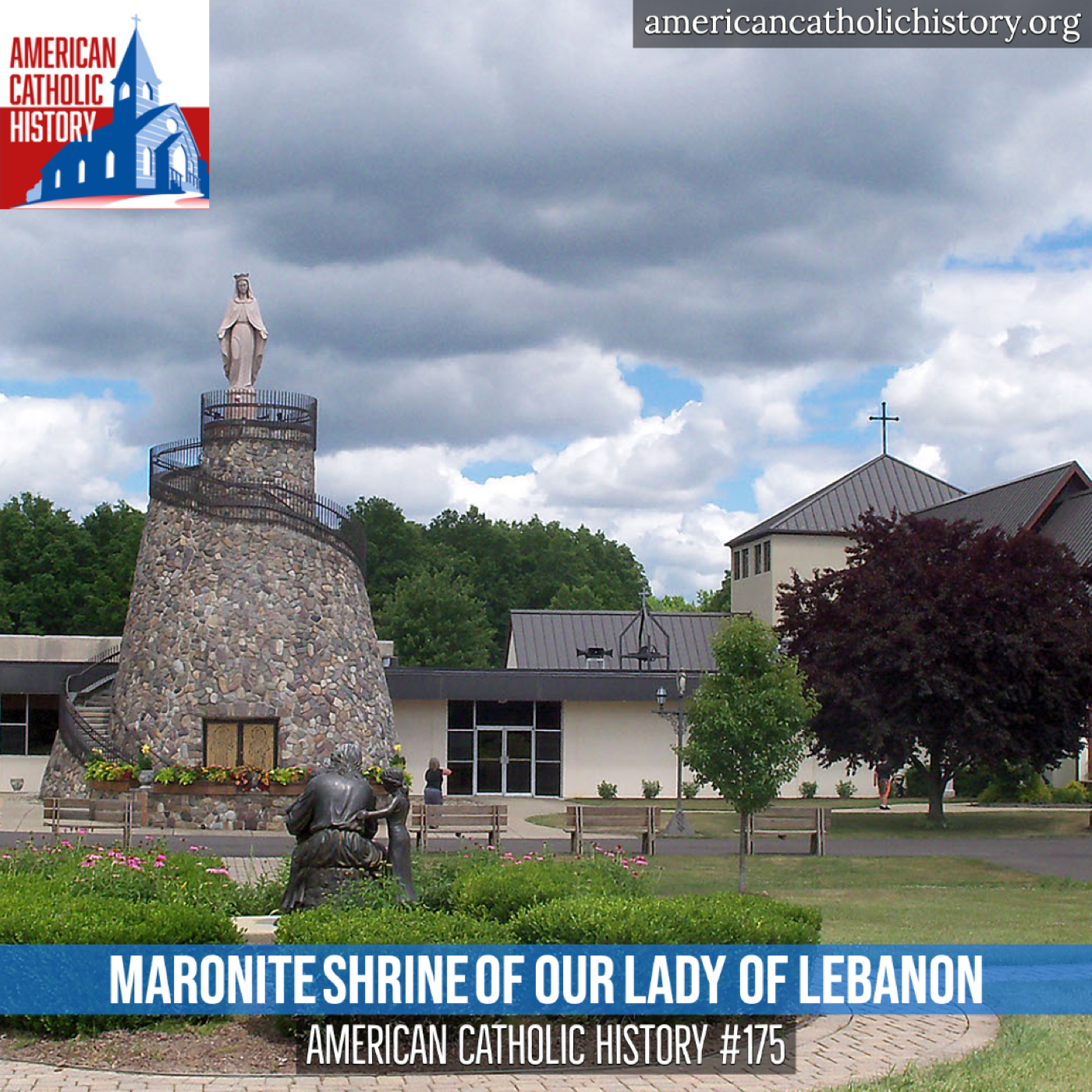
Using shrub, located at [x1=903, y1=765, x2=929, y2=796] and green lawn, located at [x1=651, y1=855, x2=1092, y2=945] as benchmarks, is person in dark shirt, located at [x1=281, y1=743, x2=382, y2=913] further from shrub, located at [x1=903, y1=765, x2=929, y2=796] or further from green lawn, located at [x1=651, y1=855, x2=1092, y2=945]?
shrub, located at [x1=903, y1=765, x2=929, y2=796]

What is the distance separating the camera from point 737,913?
1030 cm

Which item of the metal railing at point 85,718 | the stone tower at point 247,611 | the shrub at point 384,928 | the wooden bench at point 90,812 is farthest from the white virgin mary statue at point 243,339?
the shrub at point 384,928

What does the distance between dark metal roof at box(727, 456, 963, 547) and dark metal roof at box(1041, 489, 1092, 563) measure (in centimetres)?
611

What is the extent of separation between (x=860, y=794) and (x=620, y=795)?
7.95 m

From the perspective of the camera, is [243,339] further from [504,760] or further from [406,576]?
[406,576]

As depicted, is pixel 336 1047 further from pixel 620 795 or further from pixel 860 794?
pixel 860 794

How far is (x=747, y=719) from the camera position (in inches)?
731

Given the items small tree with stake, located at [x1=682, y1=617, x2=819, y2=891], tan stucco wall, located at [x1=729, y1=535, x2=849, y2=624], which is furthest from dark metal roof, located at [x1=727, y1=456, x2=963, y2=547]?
small tree with stake, located at [x1=682, y1=617, x2=819, y2=891]

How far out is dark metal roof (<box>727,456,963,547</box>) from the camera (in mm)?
52125

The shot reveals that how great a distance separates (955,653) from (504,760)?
657 inches

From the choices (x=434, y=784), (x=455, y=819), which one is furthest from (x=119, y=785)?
(x=455, y=819)

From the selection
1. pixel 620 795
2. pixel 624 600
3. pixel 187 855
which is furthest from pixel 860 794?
pixel 624 600

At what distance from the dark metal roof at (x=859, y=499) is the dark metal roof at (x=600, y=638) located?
5417mm

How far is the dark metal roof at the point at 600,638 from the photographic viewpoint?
4678 centimetres
